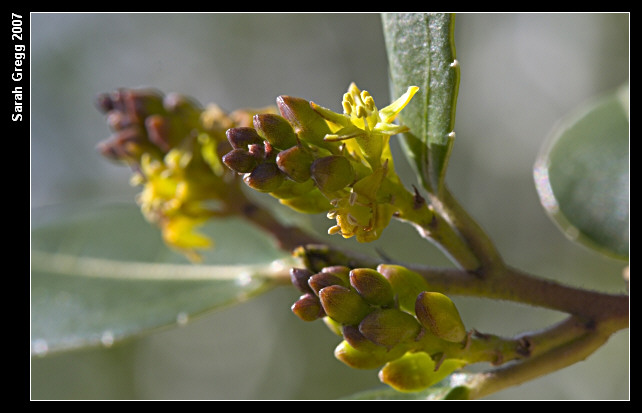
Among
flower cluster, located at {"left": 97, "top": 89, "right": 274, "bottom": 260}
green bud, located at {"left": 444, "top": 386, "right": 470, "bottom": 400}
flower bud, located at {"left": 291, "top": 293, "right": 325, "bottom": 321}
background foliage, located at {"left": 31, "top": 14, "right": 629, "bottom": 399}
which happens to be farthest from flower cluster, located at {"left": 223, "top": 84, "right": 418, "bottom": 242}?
background foliage, located at {"left": 31, "top": 14, "right": 629, "bottom": 399}

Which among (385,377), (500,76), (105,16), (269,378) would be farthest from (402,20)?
(105,16)

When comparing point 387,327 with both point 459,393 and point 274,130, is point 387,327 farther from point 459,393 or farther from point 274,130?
point 274,130

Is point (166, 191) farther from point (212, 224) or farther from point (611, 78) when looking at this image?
point (611, 78)

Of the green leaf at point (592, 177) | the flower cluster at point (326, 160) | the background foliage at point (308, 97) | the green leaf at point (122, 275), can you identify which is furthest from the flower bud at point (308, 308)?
the background foliage at point (308, 97)

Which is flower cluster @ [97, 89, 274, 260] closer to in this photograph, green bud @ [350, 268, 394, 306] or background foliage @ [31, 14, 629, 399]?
green bud @ [350, 268, 394, 306]

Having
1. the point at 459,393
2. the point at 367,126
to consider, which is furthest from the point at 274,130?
the point at 459,393

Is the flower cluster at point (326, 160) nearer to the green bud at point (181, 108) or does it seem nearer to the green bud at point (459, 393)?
the green bud at point (459, 393)
